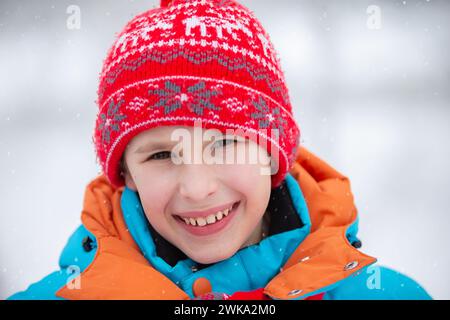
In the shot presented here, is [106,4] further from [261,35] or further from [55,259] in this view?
[261,35]

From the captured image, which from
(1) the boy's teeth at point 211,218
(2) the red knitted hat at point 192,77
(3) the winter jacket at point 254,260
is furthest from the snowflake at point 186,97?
(3) the winter jacket at point 254,260

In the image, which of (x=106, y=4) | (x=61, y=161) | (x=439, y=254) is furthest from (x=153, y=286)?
(x=106, y=4)

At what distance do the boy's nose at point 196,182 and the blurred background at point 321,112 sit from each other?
40.3 inches

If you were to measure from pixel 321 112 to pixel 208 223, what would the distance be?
1618mm

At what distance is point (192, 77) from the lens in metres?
1.10

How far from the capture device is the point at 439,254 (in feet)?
6.13

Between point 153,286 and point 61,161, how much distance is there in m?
1.47

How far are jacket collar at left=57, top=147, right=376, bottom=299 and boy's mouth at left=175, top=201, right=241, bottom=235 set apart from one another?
0.43 feet

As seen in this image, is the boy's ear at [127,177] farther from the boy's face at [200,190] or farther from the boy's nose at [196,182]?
the boy's nose at [196,182]

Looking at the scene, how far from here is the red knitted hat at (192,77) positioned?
1101 millimetres

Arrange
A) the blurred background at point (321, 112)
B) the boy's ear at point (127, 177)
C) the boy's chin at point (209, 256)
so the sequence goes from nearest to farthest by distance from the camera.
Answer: the boy's chin at point (209, 256) → the boy's ear at point (127, 177) → the blurred background at point (321, 112)

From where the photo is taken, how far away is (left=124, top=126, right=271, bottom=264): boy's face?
109cm

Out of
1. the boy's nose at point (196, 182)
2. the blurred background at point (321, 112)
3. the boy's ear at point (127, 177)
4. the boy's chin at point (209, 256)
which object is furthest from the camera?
the blurred background at point (321, 112)

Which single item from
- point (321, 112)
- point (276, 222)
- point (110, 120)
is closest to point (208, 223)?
point (276, 222)
